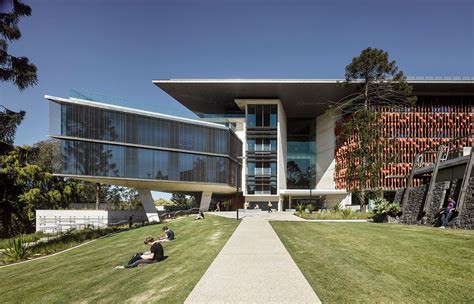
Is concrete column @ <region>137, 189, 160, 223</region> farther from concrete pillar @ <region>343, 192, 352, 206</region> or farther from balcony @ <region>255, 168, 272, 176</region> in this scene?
concrete pillar @ <region>343, 192, 352, 206</region>

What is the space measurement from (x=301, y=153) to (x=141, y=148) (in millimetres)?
37115

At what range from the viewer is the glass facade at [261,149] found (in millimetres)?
55562

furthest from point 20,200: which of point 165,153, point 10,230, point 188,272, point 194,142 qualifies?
point 188,272

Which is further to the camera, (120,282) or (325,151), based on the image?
(325,151)

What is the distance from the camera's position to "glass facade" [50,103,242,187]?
36.8 metres

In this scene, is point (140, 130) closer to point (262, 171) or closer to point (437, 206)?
point (262, 171)

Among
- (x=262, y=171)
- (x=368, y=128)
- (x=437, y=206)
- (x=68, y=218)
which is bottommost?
(x=68, y=218)

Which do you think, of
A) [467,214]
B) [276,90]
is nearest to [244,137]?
[276,90]

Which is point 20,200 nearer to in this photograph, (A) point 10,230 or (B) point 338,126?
(A) point 10,230

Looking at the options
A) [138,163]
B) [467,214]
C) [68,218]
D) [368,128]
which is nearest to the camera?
[467,214]

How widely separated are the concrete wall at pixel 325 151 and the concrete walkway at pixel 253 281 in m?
52.5

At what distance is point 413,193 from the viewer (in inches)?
978

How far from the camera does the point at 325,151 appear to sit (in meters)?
63.8

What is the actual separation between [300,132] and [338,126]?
11242mm
